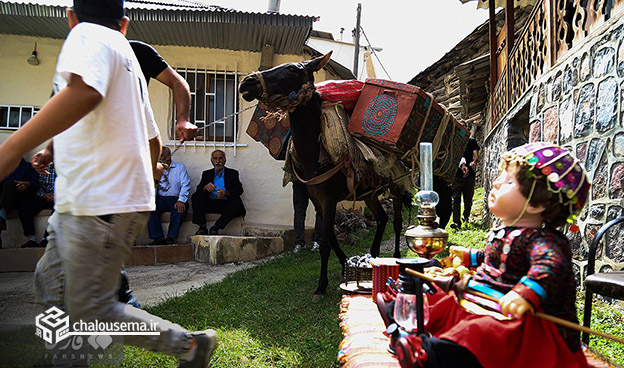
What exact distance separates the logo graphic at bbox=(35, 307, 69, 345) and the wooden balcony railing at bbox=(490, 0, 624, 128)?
4.09 m

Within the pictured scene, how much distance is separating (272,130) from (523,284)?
12.6ft

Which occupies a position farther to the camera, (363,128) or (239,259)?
(239,259)

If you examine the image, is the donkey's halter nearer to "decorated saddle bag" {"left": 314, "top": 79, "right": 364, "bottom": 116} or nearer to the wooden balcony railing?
"decorated saddle bag" {"left": 314, "top": 79, "right": 364, "bottom": 116}

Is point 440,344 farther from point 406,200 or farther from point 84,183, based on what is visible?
point 406,200

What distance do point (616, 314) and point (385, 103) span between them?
2.56 m

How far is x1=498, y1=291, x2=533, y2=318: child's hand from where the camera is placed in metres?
1.41

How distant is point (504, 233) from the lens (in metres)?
1.76

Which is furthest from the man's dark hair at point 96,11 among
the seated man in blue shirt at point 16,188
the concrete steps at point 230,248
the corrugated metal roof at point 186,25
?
the seated man in blue shirt at point 16,188

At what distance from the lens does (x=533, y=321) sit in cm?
151

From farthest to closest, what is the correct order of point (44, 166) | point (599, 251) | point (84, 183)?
point (599, 251) → point (44, 166) → point (84, 183)

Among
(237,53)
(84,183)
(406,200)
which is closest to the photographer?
(84,183)

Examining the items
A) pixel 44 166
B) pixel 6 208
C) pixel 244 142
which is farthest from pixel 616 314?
pixel 6 208

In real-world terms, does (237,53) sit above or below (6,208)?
above

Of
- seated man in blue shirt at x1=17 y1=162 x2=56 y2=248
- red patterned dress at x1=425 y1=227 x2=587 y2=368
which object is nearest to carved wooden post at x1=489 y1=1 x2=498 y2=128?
red patterned dress at x1=425 y1=227 x2=587 y2=368
